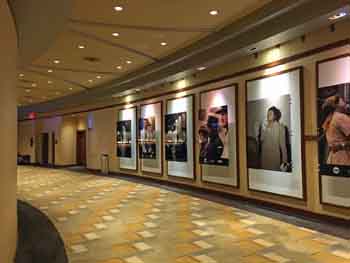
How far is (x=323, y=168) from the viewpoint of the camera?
6.03m

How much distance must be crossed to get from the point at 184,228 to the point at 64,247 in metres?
2.07

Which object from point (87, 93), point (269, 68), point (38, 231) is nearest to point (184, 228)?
point (38, 231)

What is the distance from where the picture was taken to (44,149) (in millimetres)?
22594

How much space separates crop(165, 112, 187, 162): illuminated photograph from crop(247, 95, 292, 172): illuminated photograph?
3.00m

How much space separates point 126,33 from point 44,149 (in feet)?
57.7

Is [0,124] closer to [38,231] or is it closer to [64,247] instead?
[64,247]

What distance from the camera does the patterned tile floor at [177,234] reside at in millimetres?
4355

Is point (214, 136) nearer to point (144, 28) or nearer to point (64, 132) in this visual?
point (144, 28)

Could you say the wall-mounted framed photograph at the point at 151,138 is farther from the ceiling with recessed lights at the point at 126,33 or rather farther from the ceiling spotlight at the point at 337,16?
the ceiling spotlight at the point at 337,16

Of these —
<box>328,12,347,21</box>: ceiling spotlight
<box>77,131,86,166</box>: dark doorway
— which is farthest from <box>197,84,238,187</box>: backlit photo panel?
<box>77,131,86,166</box>: dark doorway

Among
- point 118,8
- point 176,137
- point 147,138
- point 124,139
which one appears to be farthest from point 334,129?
point 124,139

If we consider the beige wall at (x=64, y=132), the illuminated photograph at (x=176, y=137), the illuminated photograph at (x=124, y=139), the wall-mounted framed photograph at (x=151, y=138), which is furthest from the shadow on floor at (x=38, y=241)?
the beige wall at (x=64, y=132)

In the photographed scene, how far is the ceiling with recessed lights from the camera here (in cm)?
595

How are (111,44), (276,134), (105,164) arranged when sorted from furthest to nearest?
(105,164) < (111,44) < (276,134)
